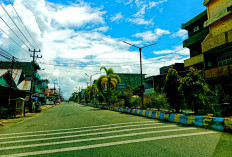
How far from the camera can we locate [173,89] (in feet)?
50.1

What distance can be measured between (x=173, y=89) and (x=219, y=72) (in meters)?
7.90

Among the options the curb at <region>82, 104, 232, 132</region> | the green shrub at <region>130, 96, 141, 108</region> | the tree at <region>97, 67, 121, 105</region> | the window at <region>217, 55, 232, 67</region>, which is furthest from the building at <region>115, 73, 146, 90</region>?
the curb at <region>82, 104, 232, 132</region>

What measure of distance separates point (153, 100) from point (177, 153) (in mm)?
15714

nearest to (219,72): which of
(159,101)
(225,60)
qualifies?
(225,60)

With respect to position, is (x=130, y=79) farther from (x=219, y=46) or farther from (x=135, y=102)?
(x=219, y=46)

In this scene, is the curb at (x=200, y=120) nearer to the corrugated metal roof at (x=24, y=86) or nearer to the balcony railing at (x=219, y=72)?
the balcony railing at (x=219, y=72)

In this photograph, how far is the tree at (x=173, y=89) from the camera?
15.1 m

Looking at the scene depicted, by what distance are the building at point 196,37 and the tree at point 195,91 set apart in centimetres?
1235

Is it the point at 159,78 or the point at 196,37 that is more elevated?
the point at 196,37

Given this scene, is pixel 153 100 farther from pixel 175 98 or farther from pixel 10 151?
pixel 10 151

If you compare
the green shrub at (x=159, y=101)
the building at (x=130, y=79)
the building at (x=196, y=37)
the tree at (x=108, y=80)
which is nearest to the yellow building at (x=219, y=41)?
the building at (x=196, y=37)

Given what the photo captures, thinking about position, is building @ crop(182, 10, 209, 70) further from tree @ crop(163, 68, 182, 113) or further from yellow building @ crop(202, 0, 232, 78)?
tree @ crop(163, 68, 182, 113)

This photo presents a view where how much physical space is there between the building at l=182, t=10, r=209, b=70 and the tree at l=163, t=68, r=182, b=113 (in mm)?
11968

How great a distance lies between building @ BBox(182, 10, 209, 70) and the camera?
25.2 m
